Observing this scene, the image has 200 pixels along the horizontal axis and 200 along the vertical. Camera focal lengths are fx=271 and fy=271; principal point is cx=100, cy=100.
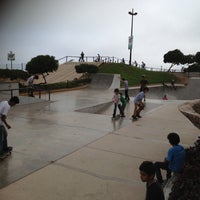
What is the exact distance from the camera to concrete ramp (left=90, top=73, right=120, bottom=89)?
25.3 metres

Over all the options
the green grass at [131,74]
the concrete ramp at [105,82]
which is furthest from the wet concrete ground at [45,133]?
the green grass at [131,74]

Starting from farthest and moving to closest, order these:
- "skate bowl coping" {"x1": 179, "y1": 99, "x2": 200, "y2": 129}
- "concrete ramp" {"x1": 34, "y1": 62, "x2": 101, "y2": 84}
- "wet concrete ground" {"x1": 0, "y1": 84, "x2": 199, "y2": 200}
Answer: "concrete ramp" {"x1": 34, "y1": 62, "x2": 101, "y2": 84} < "skate bowl coping" {"x1": 179, "y1": 99, "x2": 200, "y2": 129} < "wet concrete ground" {"x1": 0, "y1": 84, "x2": 199, "y2": 200}

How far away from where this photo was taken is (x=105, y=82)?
25.7 m

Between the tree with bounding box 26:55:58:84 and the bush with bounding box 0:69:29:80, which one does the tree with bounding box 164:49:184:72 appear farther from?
the bush with bounding box 0:69:29:80

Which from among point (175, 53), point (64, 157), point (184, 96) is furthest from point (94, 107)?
point (175, 53)

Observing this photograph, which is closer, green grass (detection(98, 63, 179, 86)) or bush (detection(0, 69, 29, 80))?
bush (detection(0, 69, 29, 80))

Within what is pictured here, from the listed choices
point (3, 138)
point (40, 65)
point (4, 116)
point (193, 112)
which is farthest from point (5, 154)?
point (40, 65)

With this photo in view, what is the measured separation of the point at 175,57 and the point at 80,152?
39.6 meters

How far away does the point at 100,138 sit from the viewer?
25.5ft

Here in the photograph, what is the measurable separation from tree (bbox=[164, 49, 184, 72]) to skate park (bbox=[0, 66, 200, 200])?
108 ft

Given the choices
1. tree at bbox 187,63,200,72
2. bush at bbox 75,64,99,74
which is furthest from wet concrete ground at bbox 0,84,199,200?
tree at bbox 187,63,200,72

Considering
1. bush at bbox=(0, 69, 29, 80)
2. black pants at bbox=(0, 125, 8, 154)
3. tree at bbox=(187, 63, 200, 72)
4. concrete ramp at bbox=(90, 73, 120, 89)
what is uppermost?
tree at bbox=(187, 63, 200, 72)

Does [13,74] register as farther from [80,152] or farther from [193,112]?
[193,112]

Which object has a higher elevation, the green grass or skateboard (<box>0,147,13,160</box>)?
the green grass
